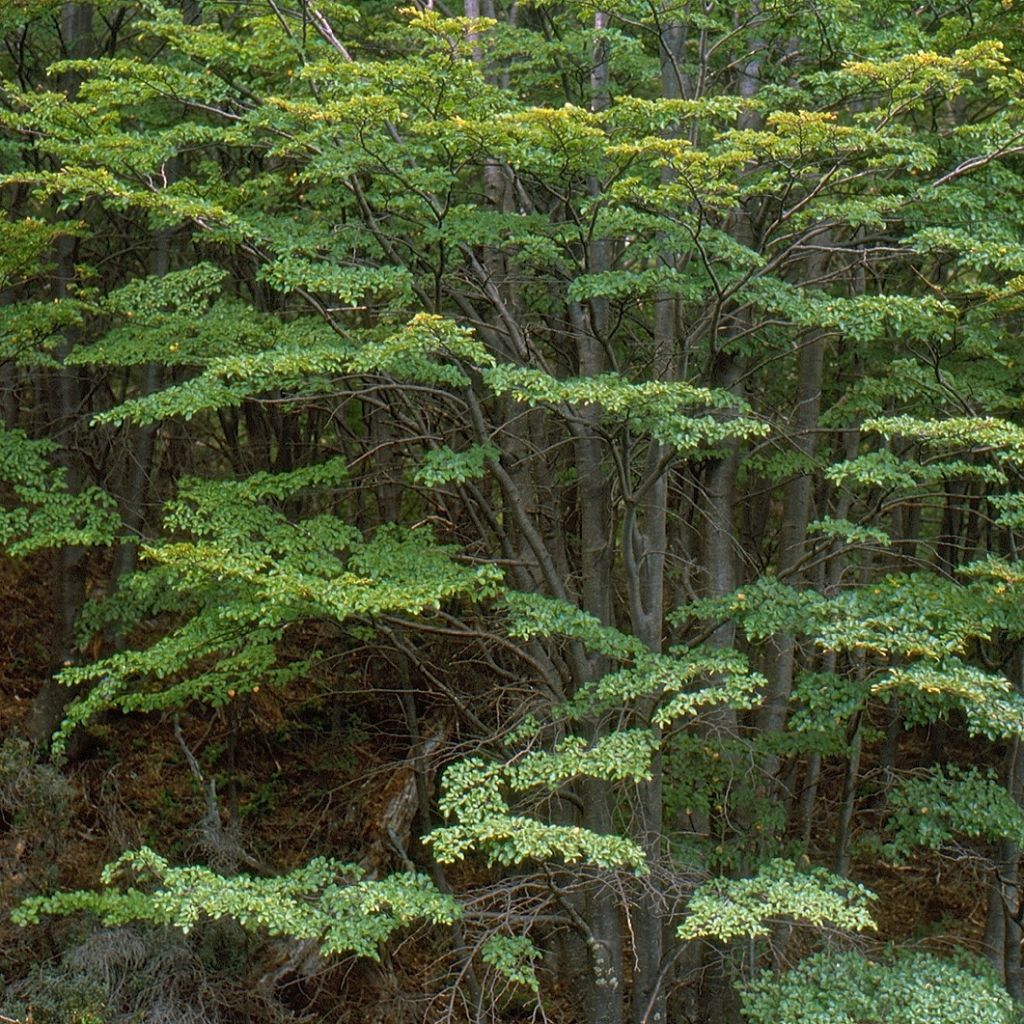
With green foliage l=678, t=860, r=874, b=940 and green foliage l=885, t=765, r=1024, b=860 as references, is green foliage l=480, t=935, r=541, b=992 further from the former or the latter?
green foliage l=885, t=765, r=1024, b=860

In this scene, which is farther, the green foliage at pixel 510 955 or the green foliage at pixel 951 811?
the green foliage at pixel 951 811

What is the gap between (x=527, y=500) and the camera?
324 inches

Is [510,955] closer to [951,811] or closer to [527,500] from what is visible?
[951,811]

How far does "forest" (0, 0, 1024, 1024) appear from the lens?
6.13 metres

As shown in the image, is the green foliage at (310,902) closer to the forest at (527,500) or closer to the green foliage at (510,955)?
the forest at (527,500)

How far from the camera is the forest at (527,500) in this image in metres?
6.13

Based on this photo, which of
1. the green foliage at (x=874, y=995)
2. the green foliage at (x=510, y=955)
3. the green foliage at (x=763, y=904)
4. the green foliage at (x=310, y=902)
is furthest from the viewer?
the green foliage at (x=510, y=955)

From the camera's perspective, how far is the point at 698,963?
28.0ft

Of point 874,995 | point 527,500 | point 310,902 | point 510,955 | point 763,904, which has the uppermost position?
point 527,500

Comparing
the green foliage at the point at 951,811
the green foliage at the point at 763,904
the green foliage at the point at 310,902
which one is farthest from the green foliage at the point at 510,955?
the green foliage at the point at 951,811

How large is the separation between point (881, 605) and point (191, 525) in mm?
3815

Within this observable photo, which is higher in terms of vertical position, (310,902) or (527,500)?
(527,500)

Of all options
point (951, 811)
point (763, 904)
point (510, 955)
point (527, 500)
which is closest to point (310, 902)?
point (510, 955)

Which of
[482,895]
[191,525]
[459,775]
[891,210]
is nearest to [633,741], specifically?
[459,775]
